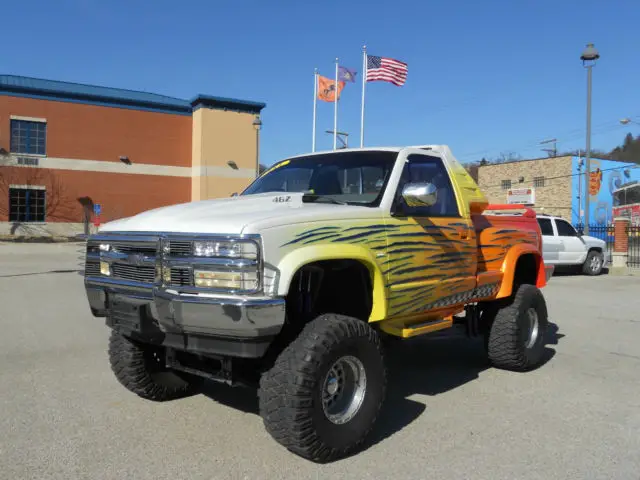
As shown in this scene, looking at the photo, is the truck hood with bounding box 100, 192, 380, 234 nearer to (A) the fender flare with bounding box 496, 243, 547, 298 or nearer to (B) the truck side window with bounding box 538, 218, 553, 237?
(A) the fender flare with bounding box 496, 243, 547, 298

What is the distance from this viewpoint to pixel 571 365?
248 inches

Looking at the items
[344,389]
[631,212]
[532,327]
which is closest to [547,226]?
[532,327]

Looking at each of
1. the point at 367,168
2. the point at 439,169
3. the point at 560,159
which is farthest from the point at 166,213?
the point at 560,159

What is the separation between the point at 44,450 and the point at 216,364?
4.00ft

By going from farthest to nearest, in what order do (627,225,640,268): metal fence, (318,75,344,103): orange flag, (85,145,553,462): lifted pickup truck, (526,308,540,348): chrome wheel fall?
(318,75,344,103): orange flag → (627,225,640,268): metal fence → (526,308,540,348): chrome wheel → (85,145,553,462): lifted pickup truck

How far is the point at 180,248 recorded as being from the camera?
3512 millimetres

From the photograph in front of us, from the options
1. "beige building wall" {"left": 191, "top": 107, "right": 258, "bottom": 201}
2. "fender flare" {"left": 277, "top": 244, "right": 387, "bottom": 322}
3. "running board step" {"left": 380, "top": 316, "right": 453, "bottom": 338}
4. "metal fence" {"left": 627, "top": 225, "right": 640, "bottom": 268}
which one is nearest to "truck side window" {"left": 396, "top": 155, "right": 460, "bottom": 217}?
"fender flare" {"left": 277, "top": 244, "right": 387, "bottom": 322}

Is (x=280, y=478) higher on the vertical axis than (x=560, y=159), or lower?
lower

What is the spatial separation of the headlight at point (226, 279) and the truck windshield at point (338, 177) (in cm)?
137

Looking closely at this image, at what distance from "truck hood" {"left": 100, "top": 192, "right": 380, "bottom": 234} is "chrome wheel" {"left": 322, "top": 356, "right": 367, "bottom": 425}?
983 mm

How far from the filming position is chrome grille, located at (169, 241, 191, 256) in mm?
3480

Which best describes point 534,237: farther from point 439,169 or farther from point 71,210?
point 71,210

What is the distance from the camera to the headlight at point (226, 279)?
332 centimetres

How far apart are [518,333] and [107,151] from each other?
3457 cm
